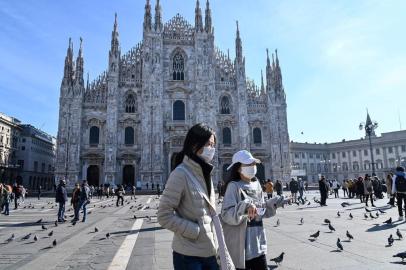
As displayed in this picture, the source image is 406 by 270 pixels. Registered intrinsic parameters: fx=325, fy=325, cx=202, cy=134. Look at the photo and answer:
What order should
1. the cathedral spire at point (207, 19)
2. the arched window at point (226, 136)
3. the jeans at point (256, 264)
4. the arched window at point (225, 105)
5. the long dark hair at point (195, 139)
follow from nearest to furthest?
the long dark hair at point (195, 139) < the jeans at point (256, 264) < the arched window at point (226, 136) < the arched window at point (225, 105) < the cathedral spire at point (207, 19)

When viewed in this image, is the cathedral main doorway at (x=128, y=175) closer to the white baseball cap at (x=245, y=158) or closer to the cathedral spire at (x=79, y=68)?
the cathedral spire at (x=79, y=68)

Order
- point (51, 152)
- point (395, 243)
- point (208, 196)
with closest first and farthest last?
1. point (208, 196)
2. point (395, 243)
3. point (51, 152)

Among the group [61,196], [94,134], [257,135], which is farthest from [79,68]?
[61,196]

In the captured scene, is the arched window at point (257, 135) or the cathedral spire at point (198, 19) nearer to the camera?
the cathedral spire at point (198, 19)

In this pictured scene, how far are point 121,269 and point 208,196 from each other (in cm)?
324

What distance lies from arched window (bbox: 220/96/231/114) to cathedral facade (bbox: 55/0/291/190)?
0.41 ft

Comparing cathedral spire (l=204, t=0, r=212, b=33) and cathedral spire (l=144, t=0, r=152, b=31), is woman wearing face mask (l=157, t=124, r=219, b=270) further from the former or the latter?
cathedral spire (l=204, t=0, r=212, b=33)

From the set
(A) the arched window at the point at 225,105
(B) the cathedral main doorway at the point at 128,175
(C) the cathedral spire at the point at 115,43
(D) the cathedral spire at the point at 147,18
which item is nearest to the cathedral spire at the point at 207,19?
(D) the cathedral spire at the point at 147,18

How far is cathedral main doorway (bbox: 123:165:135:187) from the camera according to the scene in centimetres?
3722

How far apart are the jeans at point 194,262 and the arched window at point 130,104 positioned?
36913 mm

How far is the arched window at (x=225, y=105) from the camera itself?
133ft

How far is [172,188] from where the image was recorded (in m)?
2.49

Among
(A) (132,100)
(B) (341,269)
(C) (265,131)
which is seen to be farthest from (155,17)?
(B) (341,269)

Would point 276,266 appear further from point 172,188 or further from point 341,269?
point 172,188
